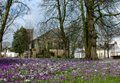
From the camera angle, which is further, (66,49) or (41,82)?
(66,49)

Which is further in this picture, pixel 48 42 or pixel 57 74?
pixel 48 42

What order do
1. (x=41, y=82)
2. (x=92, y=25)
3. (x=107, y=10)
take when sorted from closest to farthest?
(x=41, y=82) < (x=92, y=25) < (x=107, y=10)

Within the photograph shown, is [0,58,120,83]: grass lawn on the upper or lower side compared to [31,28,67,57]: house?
lower

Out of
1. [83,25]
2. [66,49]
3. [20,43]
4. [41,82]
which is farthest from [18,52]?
[41,82]

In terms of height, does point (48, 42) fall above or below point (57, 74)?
above

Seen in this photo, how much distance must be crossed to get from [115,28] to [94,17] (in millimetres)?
3308

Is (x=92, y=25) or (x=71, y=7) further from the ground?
(x=71, y=7)

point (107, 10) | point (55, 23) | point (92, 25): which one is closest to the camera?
point (92, 25)

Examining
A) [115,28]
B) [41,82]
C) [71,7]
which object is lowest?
[41,82]

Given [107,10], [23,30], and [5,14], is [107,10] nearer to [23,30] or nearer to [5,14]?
[5,14]

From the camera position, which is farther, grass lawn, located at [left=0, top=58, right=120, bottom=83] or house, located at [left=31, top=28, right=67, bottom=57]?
house, located at [left=31, top=28, right=67, bottom=57]

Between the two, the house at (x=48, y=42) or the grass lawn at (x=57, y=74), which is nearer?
the grass lawn at (x=57, y=74)

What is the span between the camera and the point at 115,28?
35594 mm

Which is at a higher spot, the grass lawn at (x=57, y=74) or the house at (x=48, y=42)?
the house at (x=48, y=42)
